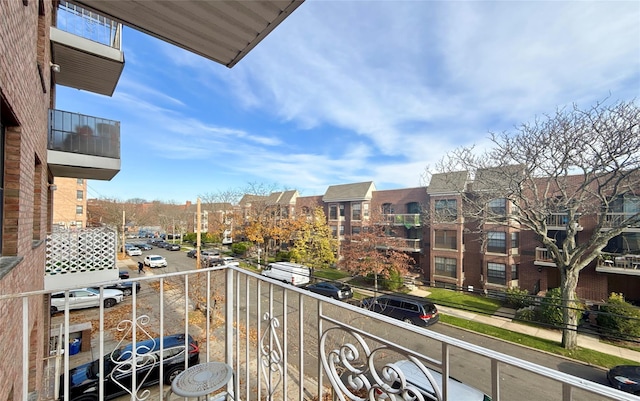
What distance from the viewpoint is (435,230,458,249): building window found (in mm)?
18577

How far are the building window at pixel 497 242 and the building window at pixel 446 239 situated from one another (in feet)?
6.55

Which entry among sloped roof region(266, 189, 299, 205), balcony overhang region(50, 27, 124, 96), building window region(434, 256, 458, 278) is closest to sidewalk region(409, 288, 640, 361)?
building window region(434, 256, 458, 278)

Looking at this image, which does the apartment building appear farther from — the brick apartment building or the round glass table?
the round glass table

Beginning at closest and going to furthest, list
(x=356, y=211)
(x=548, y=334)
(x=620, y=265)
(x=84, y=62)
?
1. (x=84, y=62)
2. (x=548, y=334)
3. (x=620, y=265)
4. (x=356, y=211)

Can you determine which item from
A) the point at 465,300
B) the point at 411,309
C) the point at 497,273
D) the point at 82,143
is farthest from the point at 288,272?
the point at 497,273

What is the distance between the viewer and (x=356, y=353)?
129cm

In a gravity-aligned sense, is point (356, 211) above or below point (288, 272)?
above

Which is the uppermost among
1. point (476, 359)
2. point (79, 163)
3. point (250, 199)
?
point (79, 163)

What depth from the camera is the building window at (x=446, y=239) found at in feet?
60.9

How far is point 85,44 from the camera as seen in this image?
601 centimetres

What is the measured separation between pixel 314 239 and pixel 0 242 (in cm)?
2023

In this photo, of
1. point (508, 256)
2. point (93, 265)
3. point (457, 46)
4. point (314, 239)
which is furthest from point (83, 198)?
point (508, 256)

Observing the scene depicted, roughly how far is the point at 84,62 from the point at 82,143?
2.11m

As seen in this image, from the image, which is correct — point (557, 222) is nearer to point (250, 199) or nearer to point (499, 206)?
point (499, 206)
